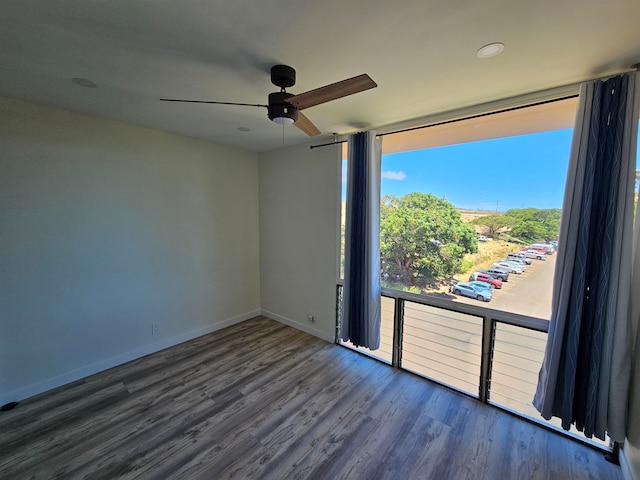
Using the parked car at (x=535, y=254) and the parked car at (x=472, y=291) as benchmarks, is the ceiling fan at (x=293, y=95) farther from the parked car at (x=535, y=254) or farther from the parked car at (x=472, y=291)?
the parked car at (x=472, y=291)

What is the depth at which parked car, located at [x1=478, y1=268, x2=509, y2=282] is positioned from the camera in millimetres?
2221

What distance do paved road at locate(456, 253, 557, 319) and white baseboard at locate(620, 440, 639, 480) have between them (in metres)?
0.90

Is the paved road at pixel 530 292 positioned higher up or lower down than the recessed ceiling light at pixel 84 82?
lower down

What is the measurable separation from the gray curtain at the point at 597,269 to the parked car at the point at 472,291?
18.5 inches

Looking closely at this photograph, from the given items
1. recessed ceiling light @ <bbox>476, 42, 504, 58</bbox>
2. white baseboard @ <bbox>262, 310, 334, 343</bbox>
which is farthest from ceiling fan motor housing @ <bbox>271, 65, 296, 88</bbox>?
white baseboard @ <bbox>262, 310, 334, 343</bbox>

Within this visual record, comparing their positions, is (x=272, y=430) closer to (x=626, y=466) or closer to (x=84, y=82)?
(x=626, y=466)

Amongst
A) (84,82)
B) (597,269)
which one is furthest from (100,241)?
(597,269)

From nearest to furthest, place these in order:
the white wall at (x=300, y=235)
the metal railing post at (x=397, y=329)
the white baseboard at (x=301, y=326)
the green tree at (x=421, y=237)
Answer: the green tree at (x=421, y=237), the metal railing post at (x=397, y=329), the white wall at (x=300, y=235), the white baseboard at (x=301, y=326)

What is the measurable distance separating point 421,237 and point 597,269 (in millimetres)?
1259

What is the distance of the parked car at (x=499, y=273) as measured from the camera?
7.29ft

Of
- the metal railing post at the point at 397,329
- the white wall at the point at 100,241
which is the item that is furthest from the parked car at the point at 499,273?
the white wall at the point at 100,241

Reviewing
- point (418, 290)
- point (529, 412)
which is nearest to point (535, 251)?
point (418, 290)

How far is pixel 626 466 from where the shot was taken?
170cm

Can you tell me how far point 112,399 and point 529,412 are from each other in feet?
11.6
